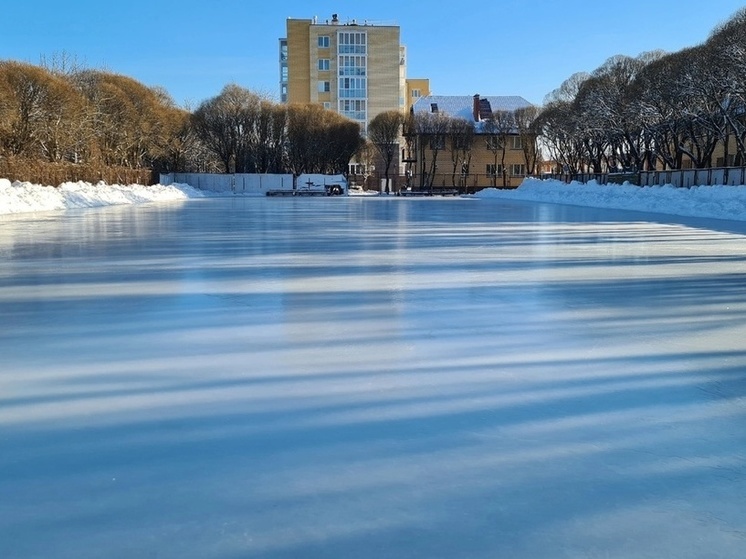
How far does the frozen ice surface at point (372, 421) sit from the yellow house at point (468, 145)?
4489cm

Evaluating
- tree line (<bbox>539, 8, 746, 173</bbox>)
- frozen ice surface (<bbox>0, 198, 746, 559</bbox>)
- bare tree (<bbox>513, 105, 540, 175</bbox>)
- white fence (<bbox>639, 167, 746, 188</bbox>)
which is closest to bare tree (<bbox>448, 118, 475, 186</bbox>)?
bare tree (<bbox>513, 105, 540, 175</bbox>)

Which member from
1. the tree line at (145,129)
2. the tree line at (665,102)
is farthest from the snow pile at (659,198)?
the tree line at (145,129)

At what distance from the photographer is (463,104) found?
172 ft

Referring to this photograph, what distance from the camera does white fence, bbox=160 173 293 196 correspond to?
46.2 m

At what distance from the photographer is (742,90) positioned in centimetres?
2102

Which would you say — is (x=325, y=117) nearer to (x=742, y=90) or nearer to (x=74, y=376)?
(x=742, y=90)

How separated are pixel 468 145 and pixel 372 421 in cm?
4796

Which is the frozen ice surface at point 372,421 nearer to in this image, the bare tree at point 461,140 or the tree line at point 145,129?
the tree line at point 145,129

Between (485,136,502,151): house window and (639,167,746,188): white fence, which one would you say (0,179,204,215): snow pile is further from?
(485,136,502,151): house window

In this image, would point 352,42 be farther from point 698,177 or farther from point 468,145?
point 698,177

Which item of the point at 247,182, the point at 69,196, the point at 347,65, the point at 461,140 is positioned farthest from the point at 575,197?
the point at 347,65

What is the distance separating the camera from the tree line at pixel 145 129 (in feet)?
93.4

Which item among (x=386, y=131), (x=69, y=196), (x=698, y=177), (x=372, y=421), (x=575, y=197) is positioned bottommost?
(x=372, y=421)

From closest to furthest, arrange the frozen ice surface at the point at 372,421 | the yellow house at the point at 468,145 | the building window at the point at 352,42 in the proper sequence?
the frozen ice surface at the point at 372,421 → the yellow house at the point at 468,145 → the building window at the point at 352,42
